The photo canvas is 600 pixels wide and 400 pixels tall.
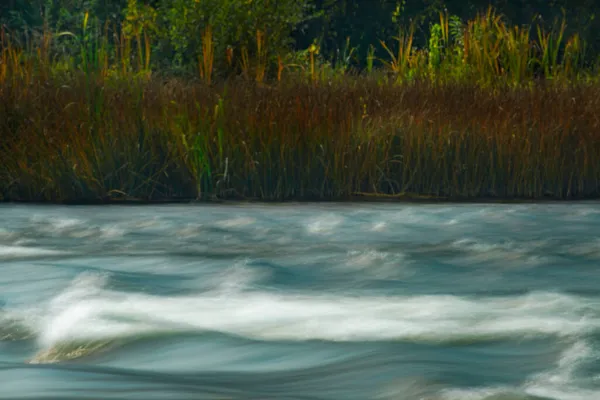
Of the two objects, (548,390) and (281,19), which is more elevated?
(281,19)

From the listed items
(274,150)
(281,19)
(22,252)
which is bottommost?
(22,252)

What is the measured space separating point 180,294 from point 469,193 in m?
4.24

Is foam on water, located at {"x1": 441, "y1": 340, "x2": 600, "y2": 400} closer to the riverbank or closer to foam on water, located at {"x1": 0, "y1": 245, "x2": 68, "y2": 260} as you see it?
foam on water, located at {"x1": 0, "y1": 245, "x2": 68, "y2": 260}

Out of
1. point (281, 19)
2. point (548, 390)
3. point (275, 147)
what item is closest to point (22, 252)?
point (275, 147)

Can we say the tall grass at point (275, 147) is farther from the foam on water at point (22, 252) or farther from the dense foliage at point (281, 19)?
the dense foliage at point (281, 19)

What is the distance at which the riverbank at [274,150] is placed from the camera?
29.3 ft

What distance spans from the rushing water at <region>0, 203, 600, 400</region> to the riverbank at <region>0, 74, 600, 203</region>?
0.91 m

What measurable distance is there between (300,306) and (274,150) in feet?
13.3

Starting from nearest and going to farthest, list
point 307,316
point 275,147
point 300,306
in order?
point 307,316, point 300,306, point 275,147

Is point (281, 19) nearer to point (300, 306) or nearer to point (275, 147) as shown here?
point (275, 147)

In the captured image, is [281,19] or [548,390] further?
[281,19]

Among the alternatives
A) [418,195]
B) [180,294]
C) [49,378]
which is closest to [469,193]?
[418,195]

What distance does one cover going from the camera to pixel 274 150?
899 centimetres

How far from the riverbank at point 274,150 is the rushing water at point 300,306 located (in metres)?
0.91
